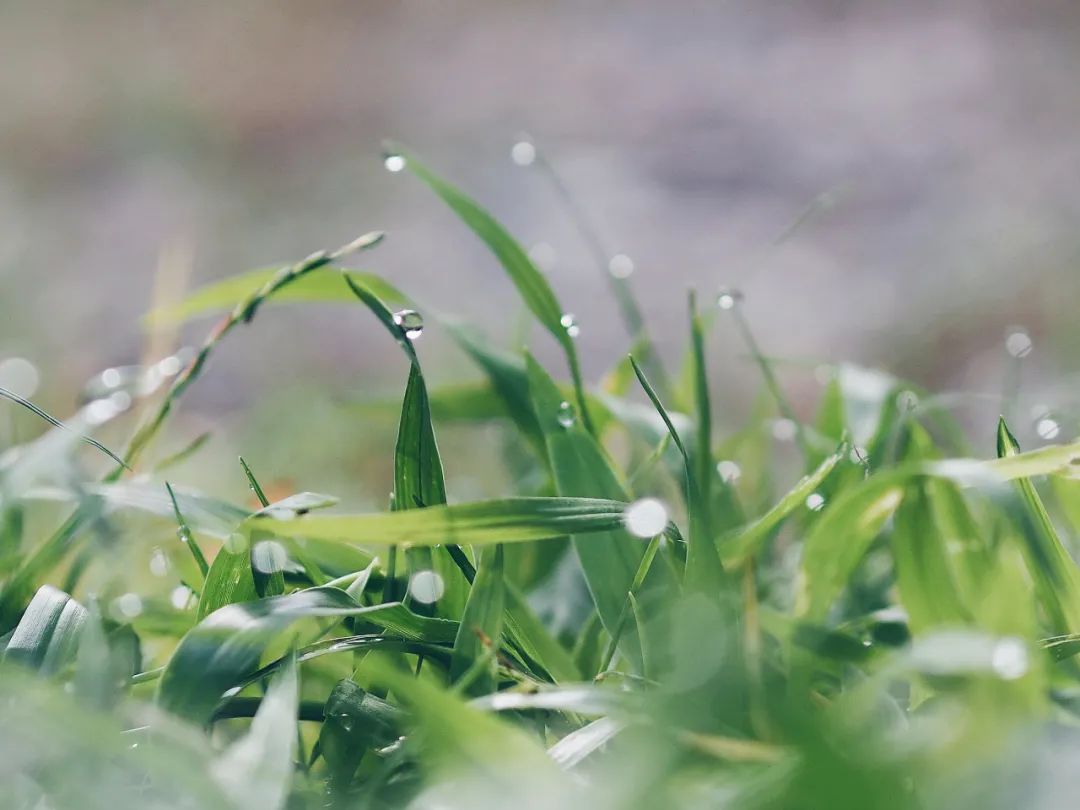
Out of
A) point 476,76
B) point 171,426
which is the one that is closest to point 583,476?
point 171,426

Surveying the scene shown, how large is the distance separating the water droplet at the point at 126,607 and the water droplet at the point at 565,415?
211 millimetres

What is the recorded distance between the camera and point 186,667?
31cm

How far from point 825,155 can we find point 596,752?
2.82 metres

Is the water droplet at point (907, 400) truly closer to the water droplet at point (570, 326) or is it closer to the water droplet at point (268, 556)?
the water droplet at point (570, 326)

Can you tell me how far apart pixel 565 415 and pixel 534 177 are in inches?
99.8

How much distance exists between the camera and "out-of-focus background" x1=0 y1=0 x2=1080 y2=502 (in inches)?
79.7

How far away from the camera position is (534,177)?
9.61 ft

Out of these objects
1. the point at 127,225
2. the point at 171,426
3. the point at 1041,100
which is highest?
the point at 1041,100

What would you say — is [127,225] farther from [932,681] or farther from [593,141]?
[932,681]

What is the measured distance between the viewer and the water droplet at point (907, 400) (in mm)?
507

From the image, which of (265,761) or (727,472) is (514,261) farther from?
(265,761)

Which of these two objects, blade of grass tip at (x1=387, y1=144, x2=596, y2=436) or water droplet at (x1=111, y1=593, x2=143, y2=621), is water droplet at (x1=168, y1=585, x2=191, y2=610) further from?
blade of grass tip at (x1=387, y1=144, x2=596, y2=436)

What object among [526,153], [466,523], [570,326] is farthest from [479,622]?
[526,153]

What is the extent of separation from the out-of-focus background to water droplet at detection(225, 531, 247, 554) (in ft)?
2.39
